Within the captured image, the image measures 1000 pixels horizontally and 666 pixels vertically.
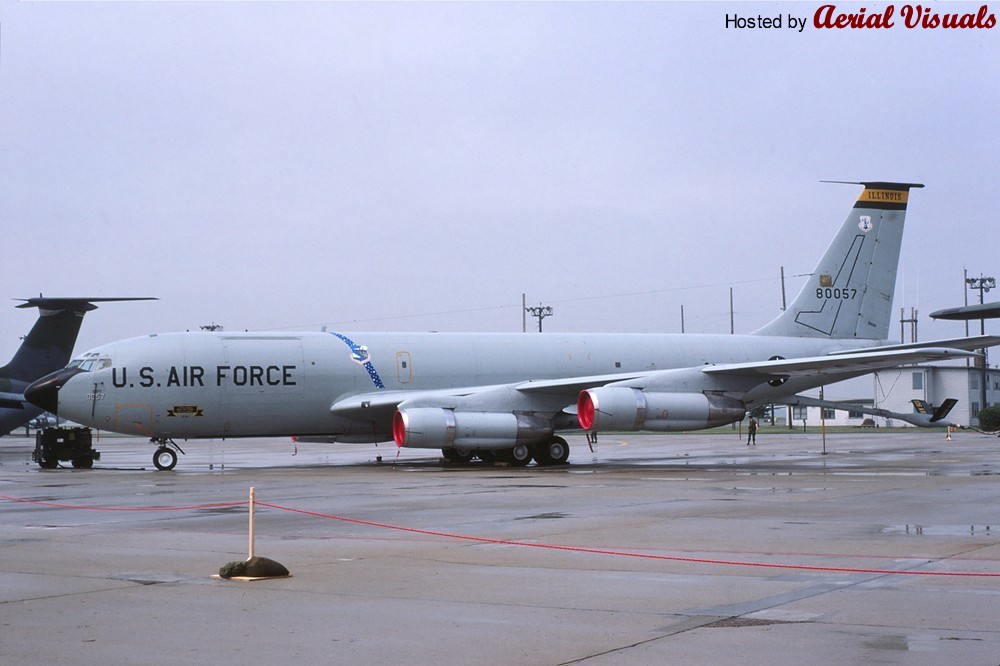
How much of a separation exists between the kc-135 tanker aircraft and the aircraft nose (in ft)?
0.11

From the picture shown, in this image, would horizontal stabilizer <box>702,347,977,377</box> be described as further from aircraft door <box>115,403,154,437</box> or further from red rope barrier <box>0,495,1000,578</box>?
red rope barrier <box>0,495,1000,578</box>

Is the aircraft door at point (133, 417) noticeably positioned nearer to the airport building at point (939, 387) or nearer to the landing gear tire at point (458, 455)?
the landing gear tire at point (458, 455)

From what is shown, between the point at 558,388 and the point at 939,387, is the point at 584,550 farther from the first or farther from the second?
the point at 939,387

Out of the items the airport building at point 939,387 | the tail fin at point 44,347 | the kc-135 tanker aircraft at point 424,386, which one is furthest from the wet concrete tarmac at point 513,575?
the airport building at point 939,387

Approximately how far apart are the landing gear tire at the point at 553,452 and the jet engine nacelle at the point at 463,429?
90cm

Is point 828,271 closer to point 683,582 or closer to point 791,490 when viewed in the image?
point 791,490

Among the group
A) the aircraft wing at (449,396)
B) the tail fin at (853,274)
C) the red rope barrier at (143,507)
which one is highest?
the tail fin at (853,274)

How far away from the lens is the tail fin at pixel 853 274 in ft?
112

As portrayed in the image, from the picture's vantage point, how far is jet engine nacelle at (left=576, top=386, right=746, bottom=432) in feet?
88.0

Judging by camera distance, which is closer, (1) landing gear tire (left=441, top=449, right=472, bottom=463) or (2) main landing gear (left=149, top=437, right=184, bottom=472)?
(2) main landing gear (left=149, top=437, right=184, bottom=472)

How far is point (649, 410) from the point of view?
27141 mm

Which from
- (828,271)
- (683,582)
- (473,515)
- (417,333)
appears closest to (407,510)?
(473,515)

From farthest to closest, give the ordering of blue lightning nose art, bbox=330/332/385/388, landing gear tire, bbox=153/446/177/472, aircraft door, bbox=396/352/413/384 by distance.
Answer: aircraft door, bbox=396/352/413/384, blue lightning nose art, bbox=330/332/385/388, landing gear tire, bbox=153/446/177/472

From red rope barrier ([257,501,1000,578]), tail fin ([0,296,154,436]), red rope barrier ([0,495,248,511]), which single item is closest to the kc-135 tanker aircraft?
red rope barrier ([0,495,248,511])
